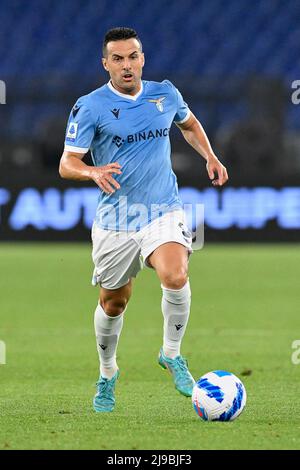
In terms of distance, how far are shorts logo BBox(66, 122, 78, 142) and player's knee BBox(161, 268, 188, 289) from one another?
34.0 inches

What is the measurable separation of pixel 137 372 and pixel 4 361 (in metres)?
1.01

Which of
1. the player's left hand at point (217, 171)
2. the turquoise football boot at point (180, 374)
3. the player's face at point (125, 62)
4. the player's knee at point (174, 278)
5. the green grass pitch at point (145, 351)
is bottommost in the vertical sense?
the green grass pitch at point (145, 351)

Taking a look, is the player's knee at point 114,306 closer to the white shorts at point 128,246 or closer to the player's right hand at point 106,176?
the white shorts at point 128,246

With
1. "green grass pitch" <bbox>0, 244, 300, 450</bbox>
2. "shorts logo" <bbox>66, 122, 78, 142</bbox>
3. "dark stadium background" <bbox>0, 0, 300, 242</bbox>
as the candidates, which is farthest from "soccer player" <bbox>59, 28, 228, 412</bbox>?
"dark stadium background" <bbox>0, 0, 300, 242</bbox>

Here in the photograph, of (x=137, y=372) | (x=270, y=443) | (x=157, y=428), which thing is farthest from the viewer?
(x=137, y=372)

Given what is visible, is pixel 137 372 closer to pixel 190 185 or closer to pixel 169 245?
pixel 169 245

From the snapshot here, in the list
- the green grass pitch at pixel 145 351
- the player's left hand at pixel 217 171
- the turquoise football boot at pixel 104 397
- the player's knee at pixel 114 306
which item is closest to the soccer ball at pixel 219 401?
the green grass pitch at pixel 145 351

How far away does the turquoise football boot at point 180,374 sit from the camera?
5.52 metres

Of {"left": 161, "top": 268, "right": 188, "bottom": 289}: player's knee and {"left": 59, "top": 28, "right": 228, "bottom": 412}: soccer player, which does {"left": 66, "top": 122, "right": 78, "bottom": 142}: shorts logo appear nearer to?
{"left": 59, "top": 28, "right": 228, "bottom": 412}: soccer player

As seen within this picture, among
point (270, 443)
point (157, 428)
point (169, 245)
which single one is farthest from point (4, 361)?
point (270, 443)

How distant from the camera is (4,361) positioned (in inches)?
296

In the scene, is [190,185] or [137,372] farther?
[190,185]

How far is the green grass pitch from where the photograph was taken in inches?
185

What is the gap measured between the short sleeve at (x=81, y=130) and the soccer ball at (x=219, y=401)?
143 cm
